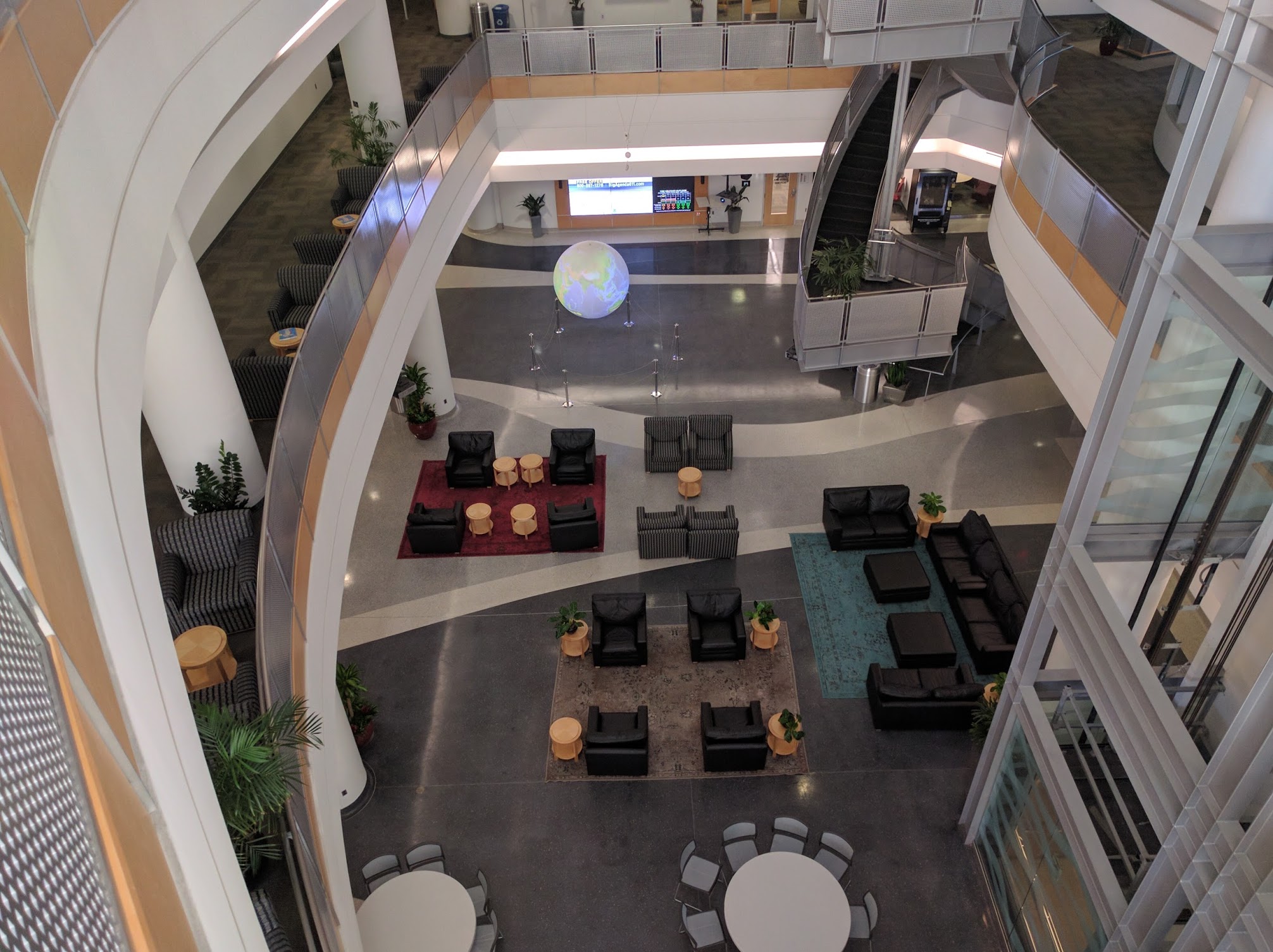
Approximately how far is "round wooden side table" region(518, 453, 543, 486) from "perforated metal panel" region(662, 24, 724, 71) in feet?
19.9

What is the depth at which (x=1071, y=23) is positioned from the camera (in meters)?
15.6

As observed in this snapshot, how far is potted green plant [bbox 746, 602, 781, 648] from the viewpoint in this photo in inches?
414

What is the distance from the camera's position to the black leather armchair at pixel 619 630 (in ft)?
34.6

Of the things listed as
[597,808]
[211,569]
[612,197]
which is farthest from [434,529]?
[612,197]

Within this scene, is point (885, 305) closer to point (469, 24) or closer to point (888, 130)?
point (888, 130)

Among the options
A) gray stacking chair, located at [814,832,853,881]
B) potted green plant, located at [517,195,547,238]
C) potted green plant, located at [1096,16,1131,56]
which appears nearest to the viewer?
gray stacking chair, located at [814,832,853,881]

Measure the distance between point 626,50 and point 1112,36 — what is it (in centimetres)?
769

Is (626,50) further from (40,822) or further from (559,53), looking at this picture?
(40,822)

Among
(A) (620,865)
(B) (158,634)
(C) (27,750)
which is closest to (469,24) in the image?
(A) (620,865)

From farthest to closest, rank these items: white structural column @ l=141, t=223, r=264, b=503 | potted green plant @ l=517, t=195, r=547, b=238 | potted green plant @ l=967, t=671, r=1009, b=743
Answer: potted green plant @ l=517, t=195, r=547, b=238 < potted green plant @ l=967, t=671, r=1009, b=743 < white structural column @ l=141, t=223, r=264, b=503

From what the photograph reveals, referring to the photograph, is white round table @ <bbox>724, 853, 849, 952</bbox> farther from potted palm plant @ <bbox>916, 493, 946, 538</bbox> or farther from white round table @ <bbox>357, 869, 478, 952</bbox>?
potted palm plant @ <bbox>916, 493, 946, 538</bbox>

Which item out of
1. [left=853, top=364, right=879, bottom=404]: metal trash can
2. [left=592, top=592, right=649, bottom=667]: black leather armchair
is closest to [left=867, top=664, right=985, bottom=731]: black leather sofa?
[left=592, top=592, right=649, bottom=667]: black leather armchair

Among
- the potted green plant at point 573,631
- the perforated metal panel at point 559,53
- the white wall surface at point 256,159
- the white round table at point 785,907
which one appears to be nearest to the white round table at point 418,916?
the white round table at point 785,907

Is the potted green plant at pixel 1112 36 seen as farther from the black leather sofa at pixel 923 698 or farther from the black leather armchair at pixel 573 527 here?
the black leather armchair at pixel 573 527
